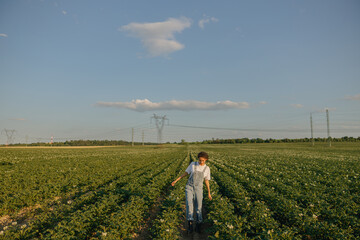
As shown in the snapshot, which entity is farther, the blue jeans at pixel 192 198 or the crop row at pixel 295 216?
the blue jeans at pixel 192 198

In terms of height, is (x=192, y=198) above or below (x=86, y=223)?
above

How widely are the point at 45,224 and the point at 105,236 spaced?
3.15 meters

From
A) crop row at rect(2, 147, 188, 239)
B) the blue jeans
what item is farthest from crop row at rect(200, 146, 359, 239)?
crop row at rect(2, 147, 188, 239)

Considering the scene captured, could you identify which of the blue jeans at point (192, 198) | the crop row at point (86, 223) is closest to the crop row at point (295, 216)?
the blue jeans at point (192, 198)

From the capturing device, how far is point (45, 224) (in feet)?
24.0

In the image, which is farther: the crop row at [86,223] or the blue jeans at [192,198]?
the blue jeans at [192,198]

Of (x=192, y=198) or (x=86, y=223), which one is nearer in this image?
(x=86, y=223)

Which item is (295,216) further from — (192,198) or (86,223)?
(86,223)

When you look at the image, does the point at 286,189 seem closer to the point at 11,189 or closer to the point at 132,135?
the point at 11,189

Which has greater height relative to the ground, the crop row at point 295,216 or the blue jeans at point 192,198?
the blue jeans at point 192,198

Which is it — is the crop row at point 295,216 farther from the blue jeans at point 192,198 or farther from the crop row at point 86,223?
the crop row at point 86,223

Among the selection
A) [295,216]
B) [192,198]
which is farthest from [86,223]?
[295,216]

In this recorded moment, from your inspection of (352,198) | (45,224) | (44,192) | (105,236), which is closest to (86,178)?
(44,192)

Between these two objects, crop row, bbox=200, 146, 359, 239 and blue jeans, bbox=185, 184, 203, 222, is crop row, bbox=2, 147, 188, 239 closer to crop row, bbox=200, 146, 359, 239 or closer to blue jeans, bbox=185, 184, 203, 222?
blue jeans, bbox=185, 184, 203, 222
